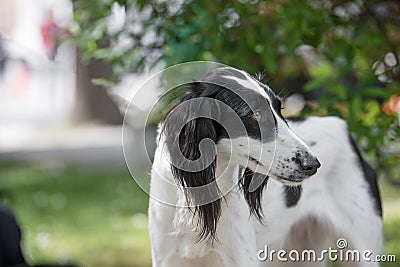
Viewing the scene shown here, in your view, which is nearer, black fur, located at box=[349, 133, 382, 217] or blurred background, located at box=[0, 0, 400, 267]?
black fur, located at box=[349, 133, 382, 217]

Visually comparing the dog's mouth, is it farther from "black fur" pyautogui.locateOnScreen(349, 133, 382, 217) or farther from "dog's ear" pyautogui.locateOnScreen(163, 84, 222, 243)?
"black fur" pyautogui.locateOnScreen(349, 133, 382, 217)

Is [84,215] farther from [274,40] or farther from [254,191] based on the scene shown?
[254,191]

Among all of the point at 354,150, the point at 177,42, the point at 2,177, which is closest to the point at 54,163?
the point at 2,177

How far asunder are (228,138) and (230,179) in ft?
0.50

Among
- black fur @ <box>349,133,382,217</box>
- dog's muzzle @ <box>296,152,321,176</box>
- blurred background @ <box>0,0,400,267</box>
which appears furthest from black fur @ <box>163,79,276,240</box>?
black fur @ <box>349,133,382,217</box>

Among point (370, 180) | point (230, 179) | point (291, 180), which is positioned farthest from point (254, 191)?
point (370, 180)

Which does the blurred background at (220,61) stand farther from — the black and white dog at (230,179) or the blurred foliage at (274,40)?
the black and white dog at (230,179)

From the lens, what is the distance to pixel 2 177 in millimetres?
9141

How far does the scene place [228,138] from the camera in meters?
2.44

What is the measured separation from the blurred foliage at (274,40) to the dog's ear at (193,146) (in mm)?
1266

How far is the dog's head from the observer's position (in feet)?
7.84

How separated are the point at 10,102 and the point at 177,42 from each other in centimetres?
1311

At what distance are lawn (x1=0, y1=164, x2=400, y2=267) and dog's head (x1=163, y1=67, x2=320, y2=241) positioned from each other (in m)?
2.50

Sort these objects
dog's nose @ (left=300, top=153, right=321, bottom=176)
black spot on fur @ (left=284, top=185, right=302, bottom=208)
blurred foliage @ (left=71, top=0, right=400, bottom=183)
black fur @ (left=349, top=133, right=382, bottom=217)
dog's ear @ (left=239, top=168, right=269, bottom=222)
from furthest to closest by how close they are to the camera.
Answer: blurred foliage @ (left=71, top=0, right=400, bottom=183) < black fur @ (left=349, top=133, right=382, bottom=217) < black spot on fur @ (left=284, top=185, right=302, bottom=208) < dog's ear @ (left=239, top=168, right=269, bottom=222) < dog's nose @ (left=300, top=153, right=321, bottom=176)
